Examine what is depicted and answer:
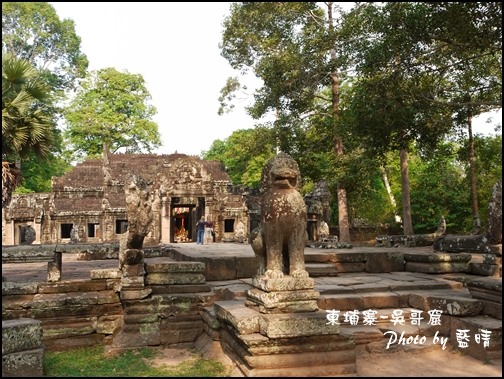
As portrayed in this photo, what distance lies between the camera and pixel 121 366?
4.99 metres

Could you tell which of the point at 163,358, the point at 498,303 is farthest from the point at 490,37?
the point at 163,358

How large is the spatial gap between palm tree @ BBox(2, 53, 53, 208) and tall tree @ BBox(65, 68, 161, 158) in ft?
76.0

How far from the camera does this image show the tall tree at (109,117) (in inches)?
1294

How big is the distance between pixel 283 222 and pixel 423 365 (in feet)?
6.81

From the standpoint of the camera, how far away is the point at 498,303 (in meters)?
4.79

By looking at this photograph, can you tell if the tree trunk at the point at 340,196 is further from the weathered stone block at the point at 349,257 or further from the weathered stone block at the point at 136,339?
the weathered stone block at the point at 136,339

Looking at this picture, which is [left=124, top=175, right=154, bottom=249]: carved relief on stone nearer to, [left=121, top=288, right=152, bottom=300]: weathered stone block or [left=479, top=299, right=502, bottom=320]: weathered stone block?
[left=121, top=288, right=152, bottom=300]: weathered stone block

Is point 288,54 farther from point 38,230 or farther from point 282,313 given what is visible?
point 38,230

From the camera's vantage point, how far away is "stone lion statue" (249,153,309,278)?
466 cm

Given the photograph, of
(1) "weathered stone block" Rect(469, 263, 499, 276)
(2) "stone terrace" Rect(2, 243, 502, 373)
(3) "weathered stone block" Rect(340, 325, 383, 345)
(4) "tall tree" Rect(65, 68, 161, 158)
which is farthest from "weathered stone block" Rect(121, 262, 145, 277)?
(4) "tall tree" Rect(65, 68, 161, 158)

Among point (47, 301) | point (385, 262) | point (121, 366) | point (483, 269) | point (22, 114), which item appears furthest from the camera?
point (22, 114)

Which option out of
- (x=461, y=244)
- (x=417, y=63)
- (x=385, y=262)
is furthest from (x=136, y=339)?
(x=417, y=63)

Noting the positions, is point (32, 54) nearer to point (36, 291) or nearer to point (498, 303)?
point (36, 291)

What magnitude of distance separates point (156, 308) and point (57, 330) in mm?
1381
